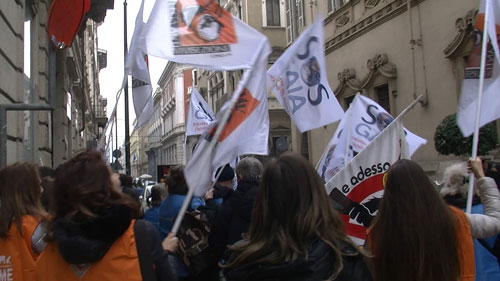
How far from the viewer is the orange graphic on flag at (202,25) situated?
4055mm

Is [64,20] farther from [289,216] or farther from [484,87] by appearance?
[289,216]

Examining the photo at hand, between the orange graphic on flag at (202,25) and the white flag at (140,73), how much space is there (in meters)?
0.31

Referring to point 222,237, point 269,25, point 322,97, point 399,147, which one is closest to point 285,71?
point 322,97

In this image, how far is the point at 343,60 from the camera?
19.6 m

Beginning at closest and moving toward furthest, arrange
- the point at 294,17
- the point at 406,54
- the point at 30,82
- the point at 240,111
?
1. the point at 240,111
2. the point at 30,82
3. the point at 406,54
4. the point at 294,17

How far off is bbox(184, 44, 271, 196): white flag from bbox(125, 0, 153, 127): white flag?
0.91m

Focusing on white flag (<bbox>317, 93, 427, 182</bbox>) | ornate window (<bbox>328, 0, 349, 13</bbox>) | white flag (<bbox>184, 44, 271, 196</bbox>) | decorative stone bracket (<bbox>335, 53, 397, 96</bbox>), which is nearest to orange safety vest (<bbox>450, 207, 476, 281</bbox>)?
white flag (<bbox>184, 44, 271, 196</bbox>)

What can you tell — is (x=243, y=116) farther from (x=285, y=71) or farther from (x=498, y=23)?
(x=498, y=23)

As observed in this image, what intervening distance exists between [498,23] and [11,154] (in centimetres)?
632

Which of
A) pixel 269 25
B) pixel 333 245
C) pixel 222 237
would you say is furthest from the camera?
pixel 269 25

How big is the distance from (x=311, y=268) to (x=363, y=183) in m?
2.62

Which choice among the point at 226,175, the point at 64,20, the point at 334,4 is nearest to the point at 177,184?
the point at 226,175

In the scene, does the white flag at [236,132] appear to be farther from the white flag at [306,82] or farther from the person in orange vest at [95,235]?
the white flag at [306,82]

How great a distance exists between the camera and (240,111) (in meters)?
3.77
